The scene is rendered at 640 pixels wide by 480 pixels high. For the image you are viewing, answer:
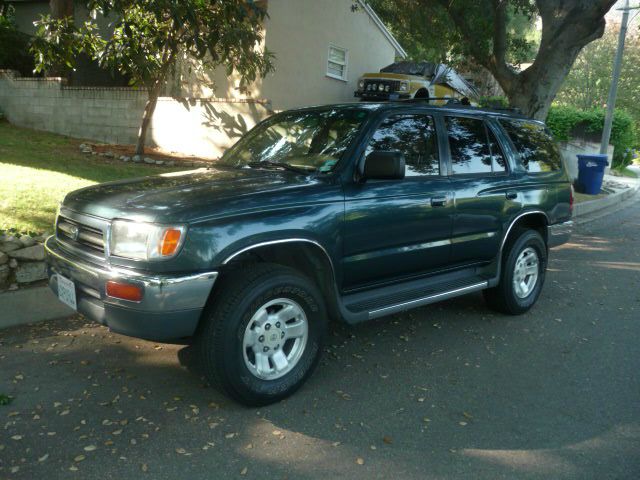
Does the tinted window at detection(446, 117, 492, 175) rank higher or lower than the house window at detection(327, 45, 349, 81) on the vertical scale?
lower

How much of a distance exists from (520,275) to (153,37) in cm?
791

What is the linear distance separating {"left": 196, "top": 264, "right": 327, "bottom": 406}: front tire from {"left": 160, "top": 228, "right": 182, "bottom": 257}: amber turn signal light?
0.42 metres

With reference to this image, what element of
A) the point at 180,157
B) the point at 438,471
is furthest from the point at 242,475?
the point at 180,157

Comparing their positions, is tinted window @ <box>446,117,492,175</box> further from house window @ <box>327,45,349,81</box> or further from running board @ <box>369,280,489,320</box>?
house window @ <box>327,45,349,81</box>

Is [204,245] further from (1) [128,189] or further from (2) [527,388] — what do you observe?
(2) [527,388]

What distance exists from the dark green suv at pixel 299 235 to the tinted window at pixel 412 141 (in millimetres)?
12

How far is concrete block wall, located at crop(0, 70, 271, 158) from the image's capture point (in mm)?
13297

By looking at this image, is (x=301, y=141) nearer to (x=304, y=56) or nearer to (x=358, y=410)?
(x=358, y=410)

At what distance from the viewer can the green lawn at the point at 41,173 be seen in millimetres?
6254

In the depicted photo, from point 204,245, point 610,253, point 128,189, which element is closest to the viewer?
point 204,245

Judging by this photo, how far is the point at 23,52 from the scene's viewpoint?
18.1 meters

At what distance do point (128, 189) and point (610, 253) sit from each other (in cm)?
768

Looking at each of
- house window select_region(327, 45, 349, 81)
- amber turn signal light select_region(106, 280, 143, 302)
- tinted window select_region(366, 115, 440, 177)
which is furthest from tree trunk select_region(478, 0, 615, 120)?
amber turn signal light select_region(106, 280, 143, 302)

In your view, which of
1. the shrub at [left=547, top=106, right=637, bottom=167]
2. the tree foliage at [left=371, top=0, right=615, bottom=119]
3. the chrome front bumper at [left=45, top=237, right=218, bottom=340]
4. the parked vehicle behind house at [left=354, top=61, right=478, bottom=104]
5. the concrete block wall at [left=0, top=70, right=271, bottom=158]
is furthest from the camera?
the shrub at [left=547, top=106, right=637, bottom=167]
